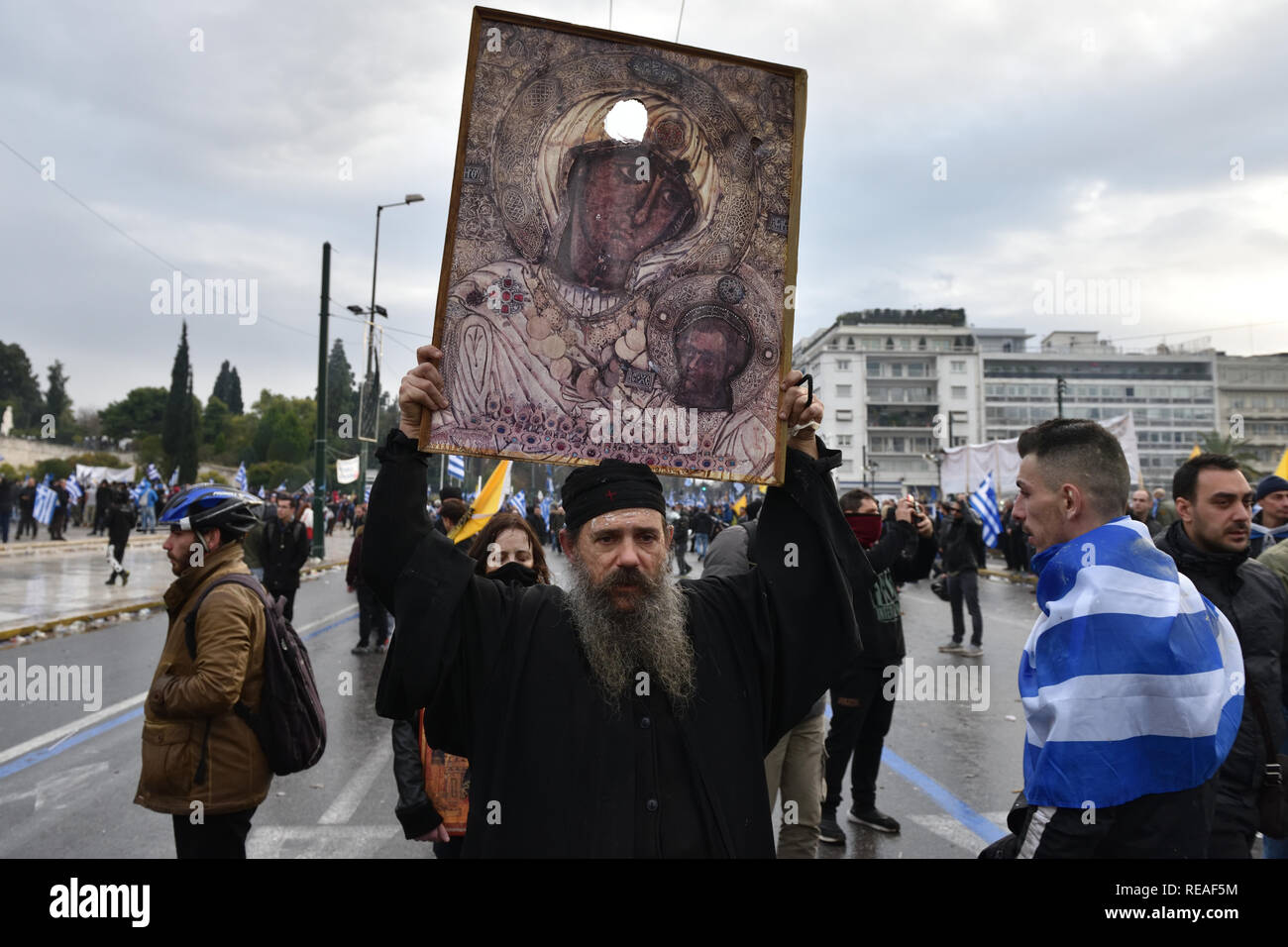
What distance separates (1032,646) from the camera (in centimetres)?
248

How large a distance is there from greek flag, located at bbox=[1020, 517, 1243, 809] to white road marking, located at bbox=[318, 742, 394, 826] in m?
3.77

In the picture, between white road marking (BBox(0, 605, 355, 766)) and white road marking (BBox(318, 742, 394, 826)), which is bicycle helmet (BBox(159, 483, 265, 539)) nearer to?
white road marking (BBox(318, 742, 394, 826))

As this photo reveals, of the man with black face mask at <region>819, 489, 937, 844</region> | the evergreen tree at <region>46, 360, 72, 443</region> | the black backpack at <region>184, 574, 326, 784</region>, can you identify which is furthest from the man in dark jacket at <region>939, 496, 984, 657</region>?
the evergreen tree at <region>46, 360, 72, 443</region>

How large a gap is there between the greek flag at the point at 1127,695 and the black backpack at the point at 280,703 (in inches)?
109

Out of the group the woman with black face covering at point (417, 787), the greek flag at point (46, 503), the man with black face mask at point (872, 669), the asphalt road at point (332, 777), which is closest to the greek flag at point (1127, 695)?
the woman with black face covering at point (417, 787)

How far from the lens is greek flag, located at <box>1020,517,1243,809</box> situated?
7.34 feet

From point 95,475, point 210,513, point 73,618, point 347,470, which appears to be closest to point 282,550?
point 73,618

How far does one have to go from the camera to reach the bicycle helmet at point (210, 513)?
12.0ft

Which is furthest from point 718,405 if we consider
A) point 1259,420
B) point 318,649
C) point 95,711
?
point 1259,420

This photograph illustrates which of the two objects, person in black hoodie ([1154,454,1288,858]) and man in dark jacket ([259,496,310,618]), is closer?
person in black hoodie ([1154,454,1288,858])

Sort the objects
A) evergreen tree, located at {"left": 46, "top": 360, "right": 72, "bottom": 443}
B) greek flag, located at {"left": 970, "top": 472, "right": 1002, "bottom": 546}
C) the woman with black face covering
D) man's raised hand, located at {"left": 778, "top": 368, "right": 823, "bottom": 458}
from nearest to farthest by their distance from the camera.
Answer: man's raised hand, located at {"left": 778, "top": 368, "right": 823, "bottom": 458}, the woman with black face covering, greek flag, located at {"left": 970, "top": 472, "right": 1002, "bottom": 546}, evergreen tree, located at {"left": 46, "top": 360, "right": 72, "bottom": 443}

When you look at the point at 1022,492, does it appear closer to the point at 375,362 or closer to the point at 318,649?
the point at 318,649

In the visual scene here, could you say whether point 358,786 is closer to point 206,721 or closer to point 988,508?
point 206,721
